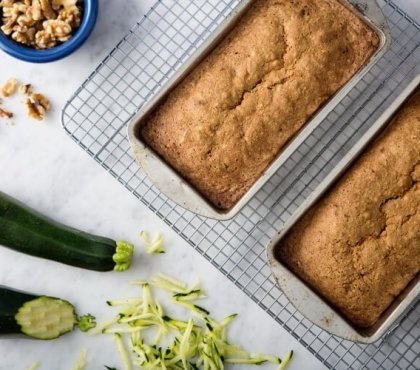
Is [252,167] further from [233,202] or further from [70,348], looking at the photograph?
[70,348]

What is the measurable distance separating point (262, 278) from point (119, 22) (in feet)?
4.06

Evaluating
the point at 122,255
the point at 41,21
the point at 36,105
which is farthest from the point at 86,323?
the point at 41,21

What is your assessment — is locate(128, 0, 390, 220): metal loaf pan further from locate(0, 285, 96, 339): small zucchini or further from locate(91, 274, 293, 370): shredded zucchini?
locate(0, 285, 96, 339): small zucchini

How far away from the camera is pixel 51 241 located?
9.51ft

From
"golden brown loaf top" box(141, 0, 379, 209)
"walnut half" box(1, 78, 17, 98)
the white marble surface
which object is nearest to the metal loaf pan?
"golden brown loaf top" box(141, 0, 379, 209)

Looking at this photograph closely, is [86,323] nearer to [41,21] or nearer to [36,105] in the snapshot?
[36,105]

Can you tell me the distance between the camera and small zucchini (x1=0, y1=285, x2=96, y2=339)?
2898 mm

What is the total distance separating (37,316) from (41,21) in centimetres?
122

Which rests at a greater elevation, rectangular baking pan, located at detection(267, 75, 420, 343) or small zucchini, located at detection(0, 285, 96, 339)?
rectangular baking pan, located at detection(267, 75, 420, 343)

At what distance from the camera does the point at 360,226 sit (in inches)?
101

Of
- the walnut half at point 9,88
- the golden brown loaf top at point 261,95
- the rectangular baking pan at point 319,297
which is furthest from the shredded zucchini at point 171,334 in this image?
the walnut half at point 9,88

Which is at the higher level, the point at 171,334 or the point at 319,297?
the point at 319,297

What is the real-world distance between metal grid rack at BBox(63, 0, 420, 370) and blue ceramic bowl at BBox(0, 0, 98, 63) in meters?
0.16

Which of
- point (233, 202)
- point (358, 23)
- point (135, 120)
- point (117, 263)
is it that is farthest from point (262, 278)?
point (358, 23)
